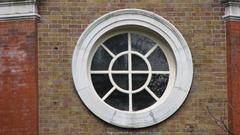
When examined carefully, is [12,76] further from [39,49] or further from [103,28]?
[103,28]

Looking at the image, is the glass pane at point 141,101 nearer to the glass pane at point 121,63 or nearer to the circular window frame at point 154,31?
the circular window frame at point 154,31

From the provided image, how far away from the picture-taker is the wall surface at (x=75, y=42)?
43.8 feet

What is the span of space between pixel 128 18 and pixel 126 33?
0.39m

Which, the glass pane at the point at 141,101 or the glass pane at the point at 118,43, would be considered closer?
the glass pane at the point at 141,101

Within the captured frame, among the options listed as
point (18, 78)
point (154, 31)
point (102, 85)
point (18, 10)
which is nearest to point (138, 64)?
point (154, 31)

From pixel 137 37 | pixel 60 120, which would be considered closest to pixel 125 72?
pixel 137 37

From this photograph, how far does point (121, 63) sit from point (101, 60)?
40 cm

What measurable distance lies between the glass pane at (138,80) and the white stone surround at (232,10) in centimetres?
200

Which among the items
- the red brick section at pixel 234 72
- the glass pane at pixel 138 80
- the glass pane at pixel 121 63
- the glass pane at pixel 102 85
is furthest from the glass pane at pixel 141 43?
the red brick section at pixel 234 72

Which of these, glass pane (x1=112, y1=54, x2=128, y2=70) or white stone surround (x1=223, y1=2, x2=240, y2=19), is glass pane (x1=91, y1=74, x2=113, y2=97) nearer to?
glass pane (x1=112, y1=54, x2=128, y2=70)

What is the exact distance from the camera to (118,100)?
13719mm

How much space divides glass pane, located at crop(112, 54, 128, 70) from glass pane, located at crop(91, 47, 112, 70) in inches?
5.7

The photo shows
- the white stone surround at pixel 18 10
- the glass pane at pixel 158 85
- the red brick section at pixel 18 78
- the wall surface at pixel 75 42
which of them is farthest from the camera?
the glass pane at pixel 158 85

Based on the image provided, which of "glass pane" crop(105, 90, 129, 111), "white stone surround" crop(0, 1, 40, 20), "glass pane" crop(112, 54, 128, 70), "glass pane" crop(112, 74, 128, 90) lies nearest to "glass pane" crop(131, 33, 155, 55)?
"glass pane" crop(112, 54, 128, 70)
